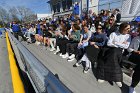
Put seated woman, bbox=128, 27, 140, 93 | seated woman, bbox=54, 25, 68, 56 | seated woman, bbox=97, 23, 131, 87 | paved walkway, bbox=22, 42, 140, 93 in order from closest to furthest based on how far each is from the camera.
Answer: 1. seated woman, bbox=128, 27, 140, 93
2. paved walkway, bbox=22, 42, 140, 93
3. seated woman, bbox=97, 23, 131, 87
4. seated woman, bbox=54, 25, 68, 56

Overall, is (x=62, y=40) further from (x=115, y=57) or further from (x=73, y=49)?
(x=115, y=57)

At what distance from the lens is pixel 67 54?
24.2 ft

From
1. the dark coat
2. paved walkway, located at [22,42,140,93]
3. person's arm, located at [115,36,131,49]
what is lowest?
paved walkway, located at [22,42,140,93]

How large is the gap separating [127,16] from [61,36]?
435 centimetres

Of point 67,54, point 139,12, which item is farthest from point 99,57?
point 139,12

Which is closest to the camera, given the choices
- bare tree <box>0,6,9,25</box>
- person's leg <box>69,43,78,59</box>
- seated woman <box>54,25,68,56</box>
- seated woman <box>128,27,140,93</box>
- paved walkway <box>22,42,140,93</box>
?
seated woman <box>128,27,140,93</box>

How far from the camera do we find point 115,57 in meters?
4.31

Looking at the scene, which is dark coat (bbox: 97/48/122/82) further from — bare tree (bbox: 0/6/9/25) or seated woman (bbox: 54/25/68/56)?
bare tree (bbox: 0/6/9/25)

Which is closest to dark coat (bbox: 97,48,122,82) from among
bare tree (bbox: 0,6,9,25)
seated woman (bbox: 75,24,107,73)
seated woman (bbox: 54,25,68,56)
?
seated woman (bbox: 75,24,107,73)

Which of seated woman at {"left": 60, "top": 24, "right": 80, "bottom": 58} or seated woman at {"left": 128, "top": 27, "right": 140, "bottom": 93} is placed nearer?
seated woman at {"left": 128, "top": 27, "right": 140, "bottom": 93}

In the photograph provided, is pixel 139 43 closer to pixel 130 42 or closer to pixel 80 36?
pixel 130 42

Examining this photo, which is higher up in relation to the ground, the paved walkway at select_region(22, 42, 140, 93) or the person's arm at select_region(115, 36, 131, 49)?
the person's arm at select_region(115, 36, 131, 49)

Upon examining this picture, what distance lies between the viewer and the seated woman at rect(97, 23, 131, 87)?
4.26 m

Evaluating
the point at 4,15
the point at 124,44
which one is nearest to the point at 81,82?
the point at 124,44
